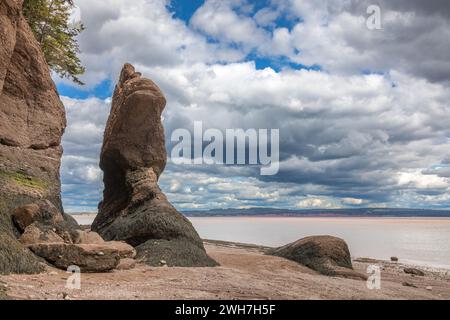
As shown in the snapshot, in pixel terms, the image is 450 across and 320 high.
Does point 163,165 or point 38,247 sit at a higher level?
point 163,165

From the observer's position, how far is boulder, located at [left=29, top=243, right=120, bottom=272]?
13.8 meters

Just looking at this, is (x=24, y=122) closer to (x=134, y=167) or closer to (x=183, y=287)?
(x=134, y=167)

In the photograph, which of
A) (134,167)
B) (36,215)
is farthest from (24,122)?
(134,167)

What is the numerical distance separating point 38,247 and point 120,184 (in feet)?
35.1

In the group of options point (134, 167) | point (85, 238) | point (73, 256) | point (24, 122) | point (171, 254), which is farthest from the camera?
point (134, 167)

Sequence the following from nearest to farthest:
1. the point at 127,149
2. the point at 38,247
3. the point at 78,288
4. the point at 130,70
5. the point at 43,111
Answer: the point at 78,288, the point at 38,247, the point at 43,111, the point at 127,149, the point at 130,70

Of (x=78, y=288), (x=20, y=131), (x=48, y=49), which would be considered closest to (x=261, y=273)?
(x=78, y=288)

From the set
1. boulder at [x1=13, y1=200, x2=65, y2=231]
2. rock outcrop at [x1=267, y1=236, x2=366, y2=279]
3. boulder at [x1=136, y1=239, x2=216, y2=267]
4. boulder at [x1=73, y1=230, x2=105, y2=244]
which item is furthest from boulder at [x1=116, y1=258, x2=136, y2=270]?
rock outcrop at [x1=267, y1=236, x2=366, y2=279]

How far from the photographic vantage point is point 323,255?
73.0ft

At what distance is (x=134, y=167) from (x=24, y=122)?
22.0 ft

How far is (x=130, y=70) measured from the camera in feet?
87.2

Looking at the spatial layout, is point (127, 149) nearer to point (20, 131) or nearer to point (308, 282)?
point (20, 131)

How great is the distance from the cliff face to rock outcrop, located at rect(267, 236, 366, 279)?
1141 centimetres

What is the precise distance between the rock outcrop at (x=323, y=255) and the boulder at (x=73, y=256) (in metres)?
10.5
